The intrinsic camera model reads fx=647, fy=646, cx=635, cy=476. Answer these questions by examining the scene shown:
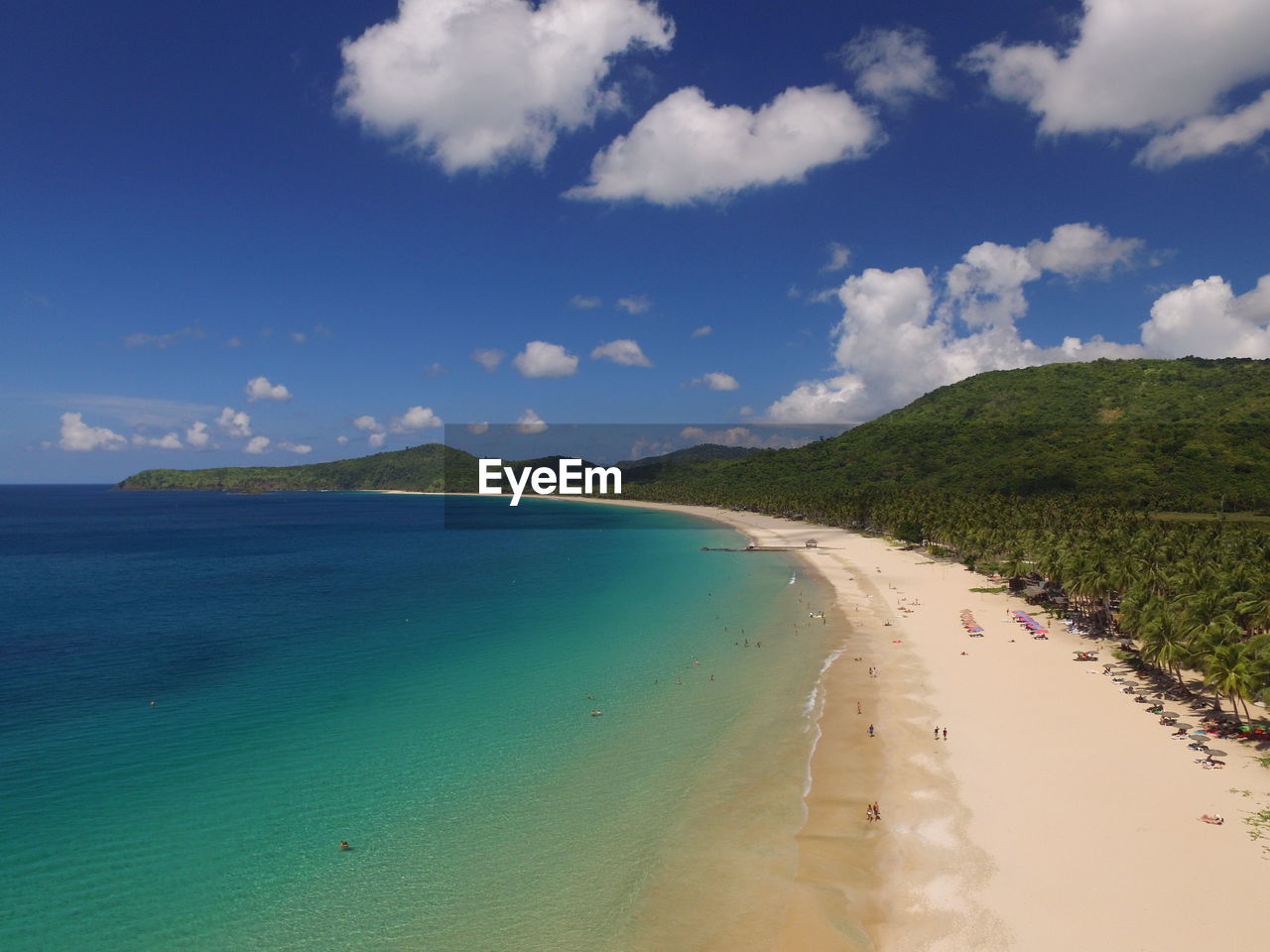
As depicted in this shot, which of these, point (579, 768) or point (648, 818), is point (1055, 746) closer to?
point (648, 818)

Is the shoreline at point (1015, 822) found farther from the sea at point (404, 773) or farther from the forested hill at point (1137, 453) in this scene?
the forested hill at point (1137, 453)

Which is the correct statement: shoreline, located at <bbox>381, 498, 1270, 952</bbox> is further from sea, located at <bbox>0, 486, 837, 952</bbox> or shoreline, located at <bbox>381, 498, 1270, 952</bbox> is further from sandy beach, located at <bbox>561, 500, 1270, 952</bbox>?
sea, located at <bbox>0, 486, 837, 952</bbox>

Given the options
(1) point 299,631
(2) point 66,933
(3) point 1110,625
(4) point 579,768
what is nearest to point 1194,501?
(3) point 1110,625

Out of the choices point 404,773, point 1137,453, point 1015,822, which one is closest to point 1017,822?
point 1015,822

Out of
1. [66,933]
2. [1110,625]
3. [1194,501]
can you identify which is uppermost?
[1194,501]

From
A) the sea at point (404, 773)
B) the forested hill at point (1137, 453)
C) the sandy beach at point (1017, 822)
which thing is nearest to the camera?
the sandy beach at point (1017, 822)

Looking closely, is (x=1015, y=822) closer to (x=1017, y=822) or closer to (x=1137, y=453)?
(x=1017, y=822)

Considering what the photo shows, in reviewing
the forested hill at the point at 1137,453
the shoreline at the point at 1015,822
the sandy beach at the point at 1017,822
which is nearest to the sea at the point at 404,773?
the sandy beach at the point at 1017,822
